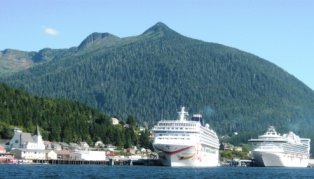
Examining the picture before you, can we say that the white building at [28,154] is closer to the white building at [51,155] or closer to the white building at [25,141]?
the white building at [51,155]

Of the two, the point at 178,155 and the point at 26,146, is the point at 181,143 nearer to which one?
the point at 178,155

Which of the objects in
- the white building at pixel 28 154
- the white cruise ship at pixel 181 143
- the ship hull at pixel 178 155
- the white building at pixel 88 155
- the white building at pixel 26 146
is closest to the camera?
the ship hull at pixel 178 155

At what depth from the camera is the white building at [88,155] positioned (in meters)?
175

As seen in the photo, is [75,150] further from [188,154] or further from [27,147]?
[188,154]

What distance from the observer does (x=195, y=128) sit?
522ft

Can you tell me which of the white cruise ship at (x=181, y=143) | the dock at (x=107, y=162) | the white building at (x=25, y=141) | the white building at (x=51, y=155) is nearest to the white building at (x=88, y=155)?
the dock at (x=107, y=162)

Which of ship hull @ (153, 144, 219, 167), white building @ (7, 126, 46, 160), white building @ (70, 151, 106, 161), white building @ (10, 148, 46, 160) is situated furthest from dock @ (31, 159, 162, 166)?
ship hull @ (153, 144, 219, 167)

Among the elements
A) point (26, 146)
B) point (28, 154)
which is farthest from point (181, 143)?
point (26, 146)

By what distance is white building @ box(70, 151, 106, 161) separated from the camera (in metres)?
175

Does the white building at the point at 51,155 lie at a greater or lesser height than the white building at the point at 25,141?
lesser

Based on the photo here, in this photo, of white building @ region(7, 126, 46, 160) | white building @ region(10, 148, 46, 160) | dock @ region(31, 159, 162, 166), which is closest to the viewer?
dock @ region(31, 159, 162, 166)

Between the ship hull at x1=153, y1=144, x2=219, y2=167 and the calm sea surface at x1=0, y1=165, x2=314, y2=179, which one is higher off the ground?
the ship hull at x1=153, y1=144, x2=219, y2=167

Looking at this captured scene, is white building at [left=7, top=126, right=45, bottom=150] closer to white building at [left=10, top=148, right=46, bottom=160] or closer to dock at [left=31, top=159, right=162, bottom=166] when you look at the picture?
white building at [left=10, top=148, right=46, bottom=160]

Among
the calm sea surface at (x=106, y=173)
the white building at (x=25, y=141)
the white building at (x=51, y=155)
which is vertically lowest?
the calm sea surface at (x=106, y=173)
